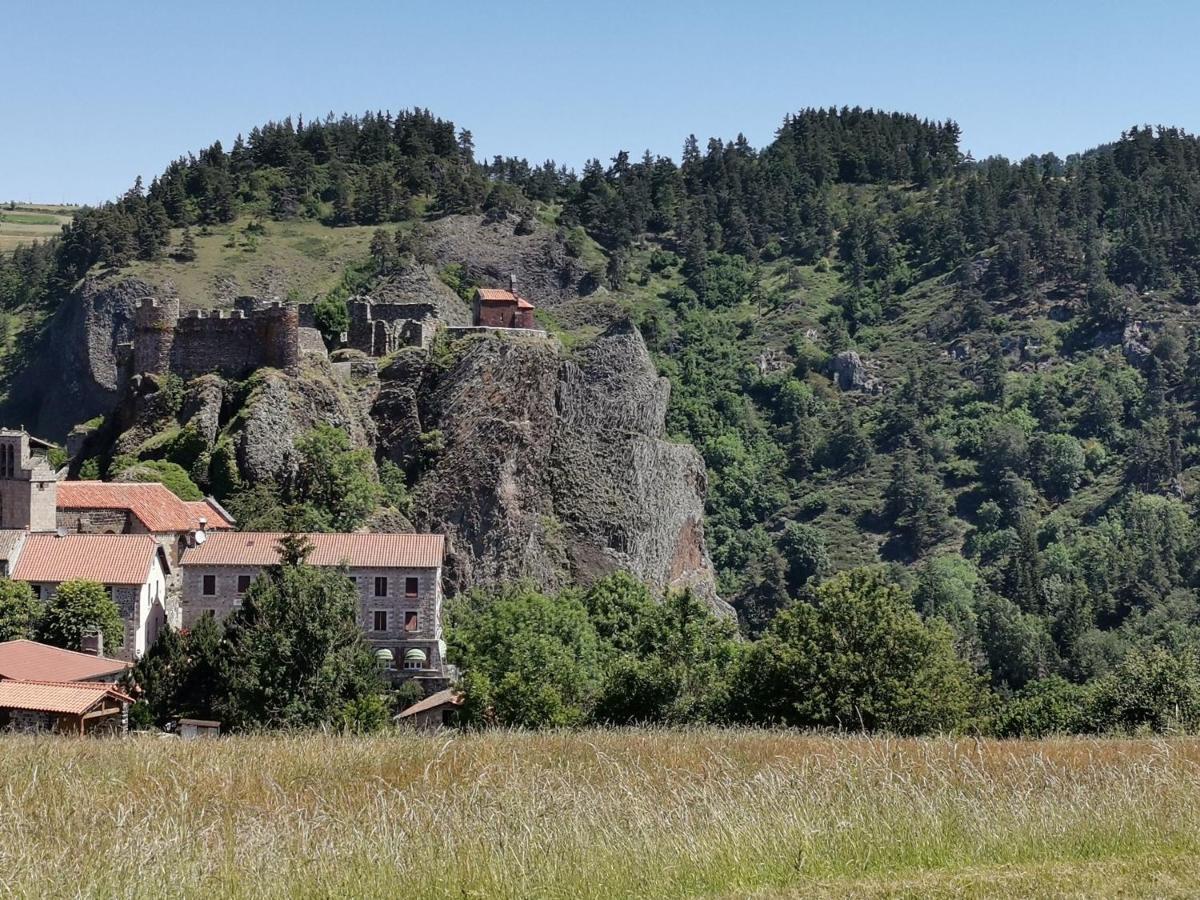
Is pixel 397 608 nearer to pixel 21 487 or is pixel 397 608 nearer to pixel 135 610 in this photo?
pixel 135 610

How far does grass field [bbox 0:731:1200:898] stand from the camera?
1398cm

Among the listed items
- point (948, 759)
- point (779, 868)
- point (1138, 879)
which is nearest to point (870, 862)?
point (779, 868)

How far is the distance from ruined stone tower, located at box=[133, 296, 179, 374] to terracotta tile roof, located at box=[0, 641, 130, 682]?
2430cm

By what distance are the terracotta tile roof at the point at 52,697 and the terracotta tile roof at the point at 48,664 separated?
3591 mm

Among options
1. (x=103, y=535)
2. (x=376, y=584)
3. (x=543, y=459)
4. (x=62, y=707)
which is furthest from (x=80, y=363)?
Answer: (x=62, y=707)

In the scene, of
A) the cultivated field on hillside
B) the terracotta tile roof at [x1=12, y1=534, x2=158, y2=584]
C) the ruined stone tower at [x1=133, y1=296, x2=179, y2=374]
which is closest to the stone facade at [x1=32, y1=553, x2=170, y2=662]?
the terracotta tile roof at [x1=12, y1=534, x2=158, y2=584]

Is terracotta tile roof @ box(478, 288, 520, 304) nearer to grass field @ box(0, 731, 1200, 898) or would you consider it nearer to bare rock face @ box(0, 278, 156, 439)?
bare rock face @ box(0, 278, 156, 439)

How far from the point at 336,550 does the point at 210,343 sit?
1640cm

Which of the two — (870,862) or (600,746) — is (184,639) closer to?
(600,746)

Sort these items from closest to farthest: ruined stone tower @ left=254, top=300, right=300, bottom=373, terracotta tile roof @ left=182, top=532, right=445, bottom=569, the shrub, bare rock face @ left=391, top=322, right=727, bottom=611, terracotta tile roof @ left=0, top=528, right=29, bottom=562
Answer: the shrub, terracotta tile roof @ left=0, top=528, right=29, bottom=562, terracotta tile roof @ left=182, top=532, right=445, bottom=569, ruined stone tower @ left=254, top=300, right=300, bottom=373, bare rock face @ left=391, top=322, right=727, bottom=611

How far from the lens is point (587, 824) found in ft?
51.1

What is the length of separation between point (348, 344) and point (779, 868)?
61017 mm

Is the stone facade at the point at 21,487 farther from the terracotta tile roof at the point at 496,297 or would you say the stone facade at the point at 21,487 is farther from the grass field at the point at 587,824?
the grass field at the point at 587,824

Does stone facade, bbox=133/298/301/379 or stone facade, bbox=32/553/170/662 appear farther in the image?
stone facade, bbox=133/298/301/379
